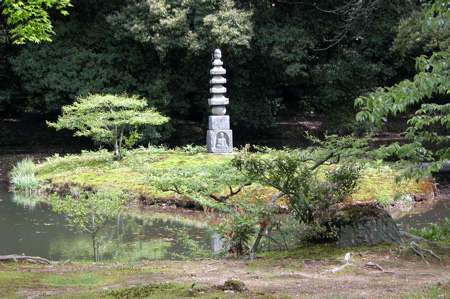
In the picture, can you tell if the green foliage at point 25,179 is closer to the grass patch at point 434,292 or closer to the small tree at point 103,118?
the small tree at point 103,118

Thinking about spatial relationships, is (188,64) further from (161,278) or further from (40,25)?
(161,278)

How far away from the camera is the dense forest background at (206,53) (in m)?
20.4

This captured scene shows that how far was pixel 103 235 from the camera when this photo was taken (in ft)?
32.1

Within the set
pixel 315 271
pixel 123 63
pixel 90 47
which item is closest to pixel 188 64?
pixel 123 63

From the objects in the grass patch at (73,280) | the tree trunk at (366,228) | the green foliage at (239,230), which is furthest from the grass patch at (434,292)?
the green foliage at (239,230)

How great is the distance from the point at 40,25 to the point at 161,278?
4.64 metres

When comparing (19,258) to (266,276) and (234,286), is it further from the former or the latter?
(234,286)

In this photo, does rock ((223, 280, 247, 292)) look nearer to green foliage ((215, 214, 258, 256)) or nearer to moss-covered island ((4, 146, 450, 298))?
moss-covered island ((4, 146, 450, 298))

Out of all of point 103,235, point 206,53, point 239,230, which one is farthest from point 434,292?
point 206,53

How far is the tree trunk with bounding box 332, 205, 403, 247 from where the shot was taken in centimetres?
636

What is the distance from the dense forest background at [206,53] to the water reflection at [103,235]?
32.5 ft

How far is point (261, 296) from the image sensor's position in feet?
11.8

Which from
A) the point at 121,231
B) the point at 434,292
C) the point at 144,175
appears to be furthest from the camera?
the point at 144,175

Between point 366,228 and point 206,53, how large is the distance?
16.6 metres
